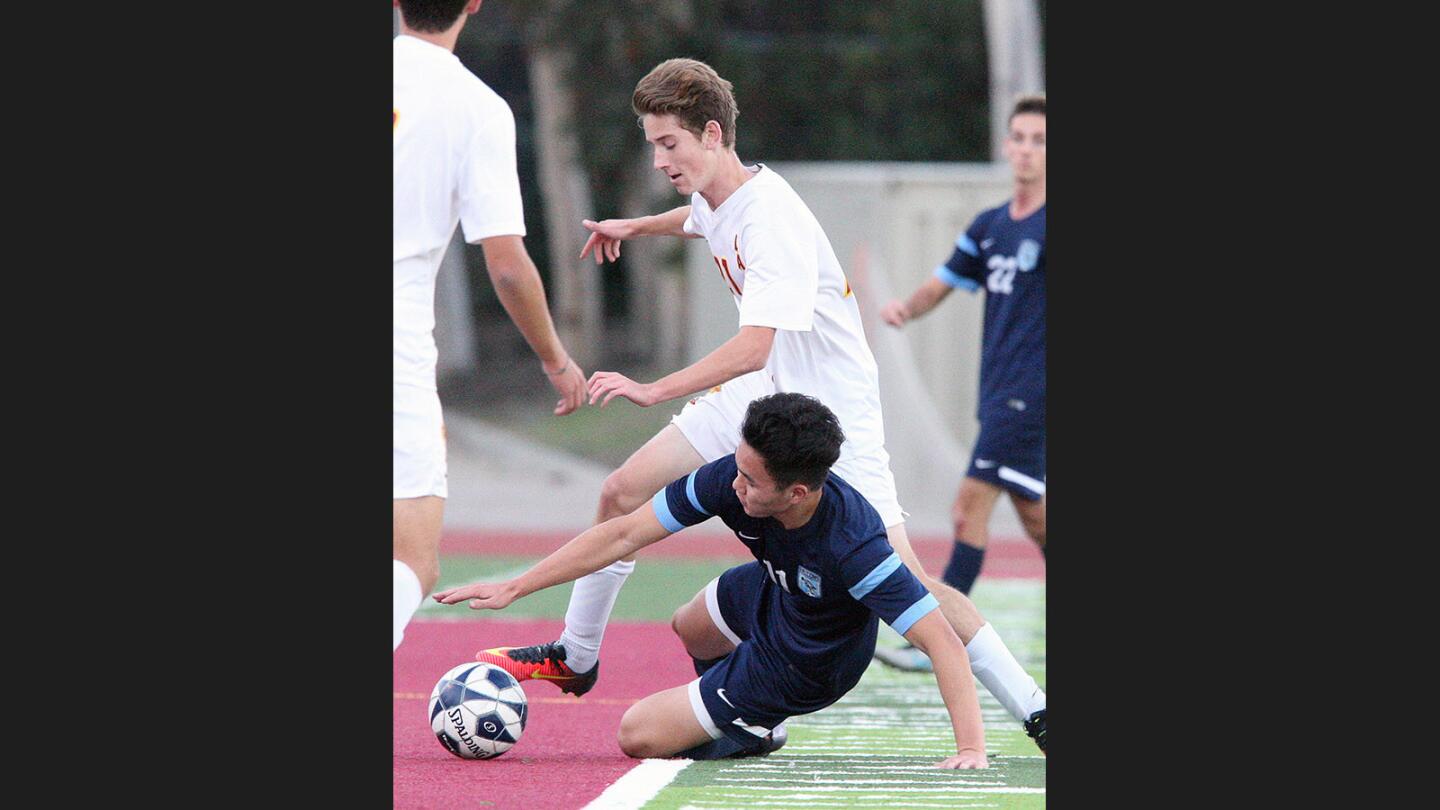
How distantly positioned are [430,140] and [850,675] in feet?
6.58

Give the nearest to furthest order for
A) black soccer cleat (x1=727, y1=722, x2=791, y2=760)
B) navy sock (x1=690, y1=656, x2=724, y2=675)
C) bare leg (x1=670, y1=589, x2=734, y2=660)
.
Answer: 1. black soccer cleat (x1=727, y1=722, x2=791, y2=760)
2. bare leg (x1=670, y1=589, x2=734, y2=660)
3. navy sock (x1=690, y1=656, x2=724, y2=675)

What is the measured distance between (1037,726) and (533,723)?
5.80 ft

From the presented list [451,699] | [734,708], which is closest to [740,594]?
[734,708]

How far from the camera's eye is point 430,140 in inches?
187

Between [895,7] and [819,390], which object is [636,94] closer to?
[819,390]

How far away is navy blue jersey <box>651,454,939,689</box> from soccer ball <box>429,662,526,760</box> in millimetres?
778

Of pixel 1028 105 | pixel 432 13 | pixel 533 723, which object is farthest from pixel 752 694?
pixel 1028 105

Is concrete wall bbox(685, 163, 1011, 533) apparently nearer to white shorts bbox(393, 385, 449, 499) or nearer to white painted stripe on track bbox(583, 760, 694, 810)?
white painted stripe on track bbox(583, 760, 694, 810)

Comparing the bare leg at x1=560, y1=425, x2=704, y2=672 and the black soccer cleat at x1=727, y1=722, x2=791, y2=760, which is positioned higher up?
the bare leg at x1=560, y1=425, x2=704, y2=672

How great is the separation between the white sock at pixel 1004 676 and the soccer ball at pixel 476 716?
55.1 inches

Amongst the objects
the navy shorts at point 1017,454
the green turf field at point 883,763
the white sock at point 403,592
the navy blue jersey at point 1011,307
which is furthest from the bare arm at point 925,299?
the white sock at point 403,592

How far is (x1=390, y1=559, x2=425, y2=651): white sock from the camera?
188 inches

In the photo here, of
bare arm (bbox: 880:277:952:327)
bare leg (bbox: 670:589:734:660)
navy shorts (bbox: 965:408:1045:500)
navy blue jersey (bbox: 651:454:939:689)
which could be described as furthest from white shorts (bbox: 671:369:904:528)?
bare arm (bbox: 880:277:952:327)

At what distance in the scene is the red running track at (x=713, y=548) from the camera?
12.0 meters
